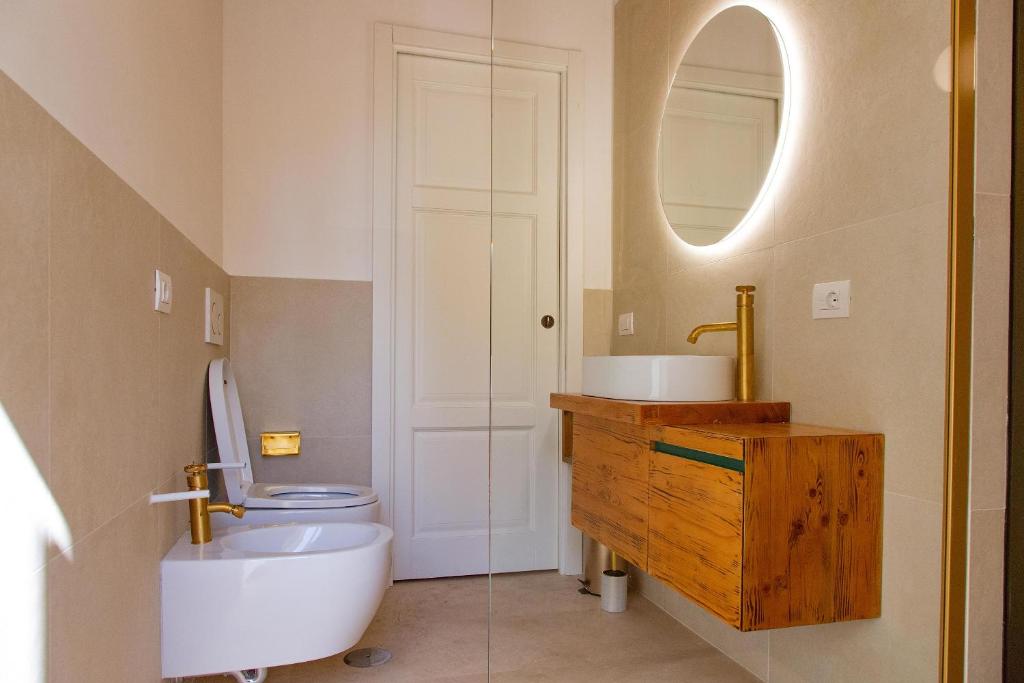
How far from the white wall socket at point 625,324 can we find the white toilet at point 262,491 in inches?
31.4

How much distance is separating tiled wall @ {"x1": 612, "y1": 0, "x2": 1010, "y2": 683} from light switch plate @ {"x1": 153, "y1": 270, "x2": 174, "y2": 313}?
1.08 m

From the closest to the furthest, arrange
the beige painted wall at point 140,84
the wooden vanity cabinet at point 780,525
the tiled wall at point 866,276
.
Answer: the beige painted wall at point 140,84 < the wooden vanity cabinet at point 780,525 < the tiled wall at point 866,276

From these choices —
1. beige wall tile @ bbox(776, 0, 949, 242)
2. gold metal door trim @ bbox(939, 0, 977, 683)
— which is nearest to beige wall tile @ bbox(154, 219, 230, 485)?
beige wall tile @ bbox(776, 0, 949, 242)

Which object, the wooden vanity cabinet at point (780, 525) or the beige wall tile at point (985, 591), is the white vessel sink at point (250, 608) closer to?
the wooden vanity cabinet at point (780, 525)

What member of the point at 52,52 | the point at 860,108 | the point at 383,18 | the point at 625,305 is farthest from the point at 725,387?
the point at 52,52

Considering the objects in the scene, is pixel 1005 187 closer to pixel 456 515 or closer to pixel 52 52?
pixel 456 515

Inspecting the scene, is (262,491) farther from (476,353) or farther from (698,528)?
(698,528)

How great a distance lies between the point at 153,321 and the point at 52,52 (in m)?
0.60

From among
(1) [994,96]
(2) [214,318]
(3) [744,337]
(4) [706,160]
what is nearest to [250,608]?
(2) [214,318]

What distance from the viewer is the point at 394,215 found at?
5.54ft

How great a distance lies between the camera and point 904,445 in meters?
1.31

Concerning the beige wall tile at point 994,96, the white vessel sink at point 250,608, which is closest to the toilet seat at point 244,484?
the white vessel sink at point 250,608

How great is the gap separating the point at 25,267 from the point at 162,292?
58 cm

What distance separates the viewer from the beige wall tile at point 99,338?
89 cm
